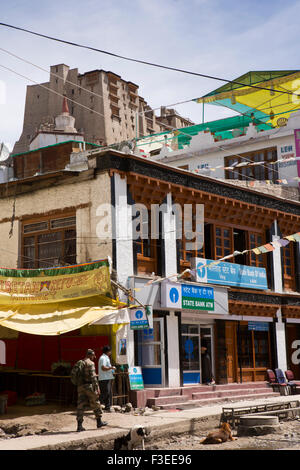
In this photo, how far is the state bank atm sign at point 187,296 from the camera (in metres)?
18.4

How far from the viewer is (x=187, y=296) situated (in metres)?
19.1

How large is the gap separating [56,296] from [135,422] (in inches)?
184

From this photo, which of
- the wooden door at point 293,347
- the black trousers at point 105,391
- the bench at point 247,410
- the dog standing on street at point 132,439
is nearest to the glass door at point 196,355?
the bench at point 247,410

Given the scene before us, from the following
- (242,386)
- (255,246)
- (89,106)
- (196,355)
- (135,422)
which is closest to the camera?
(135,422)

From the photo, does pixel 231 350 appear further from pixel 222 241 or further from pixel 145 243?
pixel 145 243

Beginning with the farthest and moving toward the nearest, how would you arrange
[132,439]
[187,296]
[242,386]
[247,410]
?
[242,386]
[187,296]
[247,410]
[132,439]

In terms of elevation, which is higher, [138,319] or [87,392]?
[138,319]

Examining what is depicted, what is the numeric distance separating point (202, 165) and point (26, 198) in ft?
48.9

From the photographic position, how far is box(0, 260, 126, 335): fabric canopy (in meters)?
15.7

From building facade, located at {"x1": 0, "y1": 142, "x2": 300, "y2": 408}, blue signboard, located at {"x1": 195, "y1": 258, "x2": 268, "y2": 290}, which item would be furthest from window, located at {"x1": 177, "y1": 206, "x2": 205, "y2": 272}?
blue signboard, located at {"x1": 195, "y1": 258, "x2": 268, "y2": 290}

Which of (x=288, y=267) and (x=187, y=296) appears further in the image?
(x=288, y=267)

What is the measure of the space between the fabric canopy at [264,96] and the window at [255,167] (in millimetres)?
2248

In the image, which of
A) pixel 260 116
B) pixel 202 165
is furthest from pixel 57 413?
pixel 260 116

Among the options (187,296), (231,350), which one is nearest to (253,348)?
(231,350)
